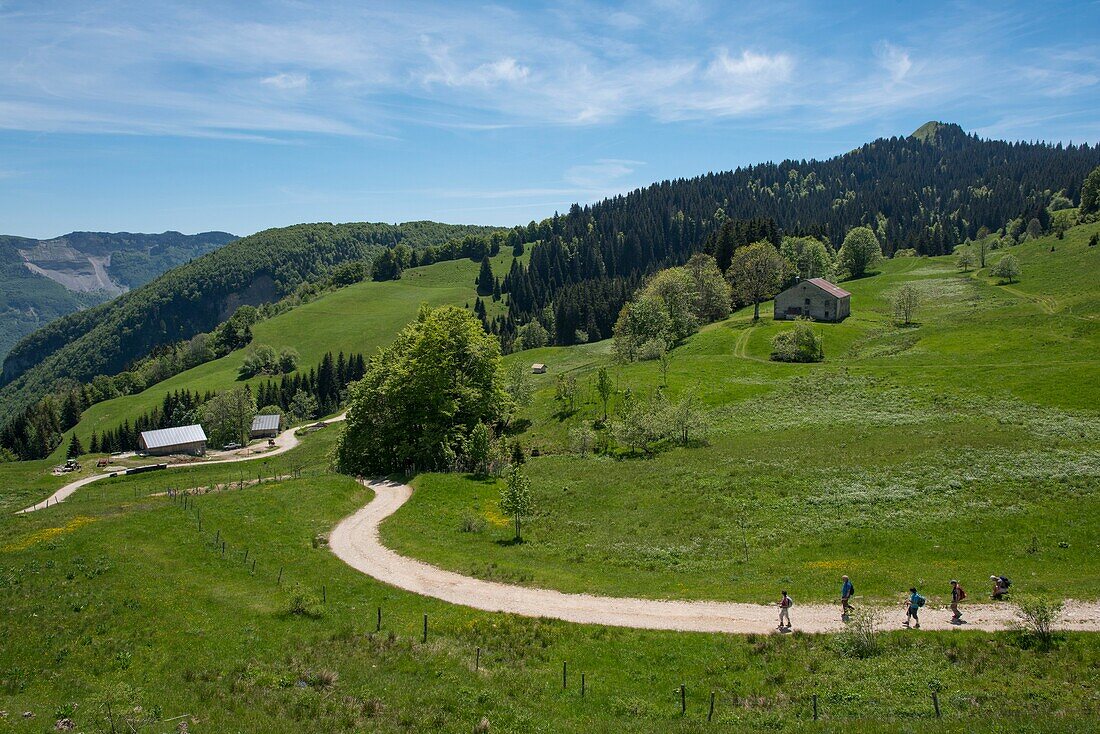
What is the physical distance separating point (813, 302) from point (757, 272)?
43.4ft

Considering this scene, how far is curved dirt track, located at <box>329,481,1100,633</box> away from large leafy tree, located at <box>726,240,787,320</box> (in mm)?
93012

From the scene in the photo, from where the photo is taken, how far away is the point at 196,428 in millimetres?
116375

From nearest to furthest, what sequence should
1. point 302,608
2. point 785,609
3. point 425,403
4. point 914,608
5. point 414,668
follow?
point 414,668 → point 914,608 → point 785,609 → point 302,608 → point 425,403

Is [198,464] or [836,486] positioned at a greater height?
[836,486]

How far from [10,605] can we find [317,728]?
1571 cm

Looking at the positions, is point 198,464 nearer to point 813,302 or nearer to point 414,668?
point 414,668

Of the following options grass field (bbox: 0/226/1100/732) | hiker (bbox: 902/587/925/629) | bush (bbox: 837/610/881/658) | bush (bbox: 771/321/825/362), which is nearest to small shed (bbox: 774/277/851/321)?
bush (bbox: 771/321/825/362)

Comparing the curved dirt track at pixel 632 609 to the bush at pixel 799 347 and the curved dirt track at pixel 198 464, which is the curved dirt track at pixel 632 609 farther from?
the bush at pixel 799 347

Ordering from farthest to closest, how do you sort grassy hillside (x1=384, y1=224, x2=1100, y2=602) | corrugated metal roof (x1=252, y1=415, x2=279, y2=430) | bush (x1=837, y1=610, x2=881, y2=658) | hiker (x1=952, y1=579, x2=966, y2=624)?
corrugated metal roof (x1=252, y1=415, x2=279, y2=430), grassy hillside (x1=384, y1=224, x2=1100, y2=602), hiker (x1=952, y1=579, x2=966, y2=624), bush (x1=837, y1=610, x2=881, y2=658)

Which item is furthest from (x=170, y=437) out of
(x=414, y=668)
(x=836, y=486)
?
(x=836, y=486)

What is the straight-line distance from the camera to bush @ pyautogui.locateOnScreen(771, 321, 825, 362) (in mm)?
85156

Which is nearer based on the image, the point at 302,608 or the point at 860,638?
the point at 860,638

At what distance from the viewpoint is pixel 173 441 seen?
112 metres

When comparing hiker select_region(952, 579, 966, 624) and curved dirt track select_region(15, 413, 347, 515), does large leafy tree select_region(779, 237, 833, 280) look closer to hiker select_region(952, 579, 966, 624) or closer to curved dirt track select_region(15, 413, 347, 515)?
curved dirt track select_region(15, 413, 347, 515)
